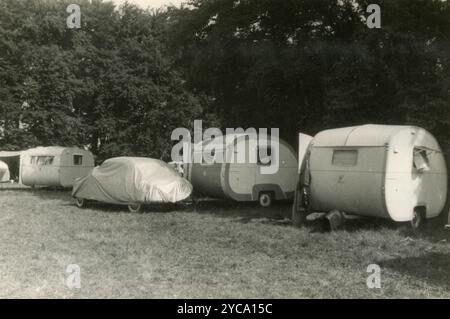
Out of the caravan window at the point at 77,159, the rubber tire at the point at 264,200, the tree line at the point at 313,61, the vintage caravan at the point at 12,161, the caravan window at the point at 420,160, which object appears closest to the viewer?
the caravan window at the point at 420,160

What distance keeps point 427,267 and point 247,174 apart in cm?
833

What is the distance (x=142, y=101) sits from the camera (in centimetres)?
3684

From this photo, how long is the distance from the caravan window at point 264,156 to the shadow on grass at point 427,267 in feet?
25.3

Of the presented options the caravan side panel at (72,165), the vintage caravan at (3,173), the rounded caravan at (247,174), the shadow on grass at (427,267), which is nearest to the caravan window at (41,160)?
the caravan side panel at (72,165)

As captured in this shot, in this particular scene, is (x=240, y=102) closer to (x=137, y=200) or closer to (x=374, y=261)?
(x=137, y=200)

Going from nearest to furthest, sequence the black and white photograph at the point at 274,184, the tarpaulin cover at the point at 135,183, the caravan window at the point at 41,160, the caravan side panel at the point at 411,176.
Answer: the black and white photograph at the point at 274,184 → the caravan side panel at the point at 411,176 → the tarpaulin cover at the point at 135,183 → the caravan window at the point at 41,160

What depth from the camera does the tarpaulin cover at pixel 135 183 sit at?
577 inches

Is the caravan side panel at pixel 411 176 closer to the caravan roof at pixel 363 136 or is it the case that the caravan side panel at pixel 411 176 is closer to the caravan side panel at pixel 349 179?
the caravan roof at pixel 363 136

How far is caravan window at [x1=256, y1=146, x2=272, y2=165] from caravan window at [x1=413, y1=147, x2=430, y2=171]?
5619 mm

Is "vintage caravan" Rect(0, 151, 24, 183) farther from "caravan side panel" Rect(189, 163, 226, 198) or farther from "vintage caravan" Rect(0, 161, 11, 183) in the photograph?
"caravan side panel" Rect(189, 163, 226, 198)

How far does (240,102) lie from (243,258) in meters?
11.8
